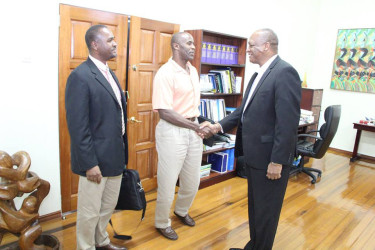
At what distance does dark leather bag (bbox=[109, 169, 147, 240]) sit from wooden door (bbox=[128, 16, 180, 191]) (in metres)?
0.96

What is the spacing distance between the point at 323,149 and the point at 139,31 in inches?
111

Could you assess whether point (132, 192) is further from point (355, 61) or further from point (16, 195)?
point (355, 61)

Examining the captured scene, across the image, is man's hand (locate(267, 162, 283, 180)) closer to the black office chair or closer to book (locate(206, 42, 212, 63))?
book (locate(206, 42, 212, 63))

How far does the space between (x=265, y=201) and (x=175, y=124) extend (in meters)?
0.91

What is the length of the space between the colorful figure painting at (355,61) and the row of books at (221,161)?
3163 mm

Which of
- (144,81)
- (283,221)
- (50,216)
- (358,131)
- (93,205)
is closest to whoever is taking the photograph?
(93,205)

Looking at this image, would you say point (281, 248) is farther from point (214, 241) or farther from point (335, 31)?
point (335, 31)

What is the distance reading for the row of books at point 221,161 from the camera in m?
3.94

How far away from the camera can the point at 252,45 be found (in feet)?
6.63

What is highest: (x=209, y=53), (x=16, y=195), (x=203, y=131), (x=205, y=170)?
(x=209, y=53)

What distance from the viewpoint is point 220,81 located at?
3766 mm

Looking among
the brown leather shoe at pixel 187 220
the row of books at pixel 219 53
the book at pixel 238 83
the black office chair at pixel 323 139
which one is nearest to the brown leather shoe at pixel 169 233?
the brown leather shoe at pixel 187 220

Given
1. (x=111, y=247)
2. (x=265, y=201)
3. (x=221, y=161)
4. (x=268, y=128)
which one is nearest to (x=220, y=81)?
(x=221, y=161)

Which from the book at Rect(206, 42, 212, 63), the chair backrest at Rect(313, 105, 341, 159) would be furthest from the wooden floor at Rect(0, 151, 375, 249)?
the book at Rect(206, 42, 212, 63)
